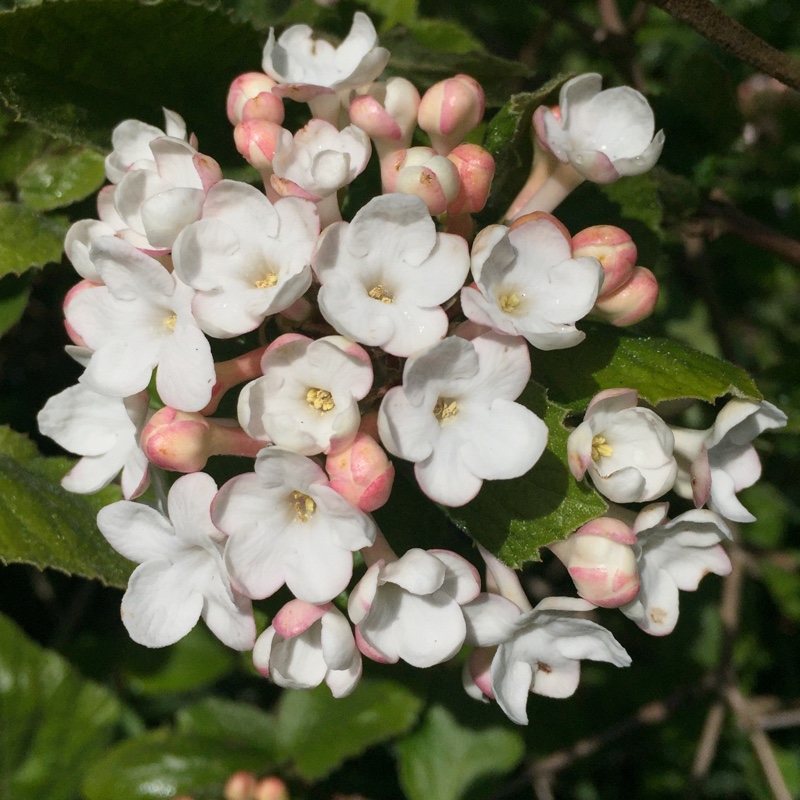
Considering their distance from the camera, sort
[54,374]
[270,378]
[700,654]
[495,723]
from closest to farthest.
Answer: [270,378] < [495,723] < [54,374] < [700,654]

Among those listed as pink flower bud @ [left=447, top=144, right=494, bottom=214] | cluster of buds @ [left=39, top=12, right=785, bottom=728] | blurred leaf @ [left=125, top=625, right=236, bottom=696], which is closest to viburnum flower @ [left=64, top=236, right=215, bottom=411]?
cluster of buds @ [left=39, top=12, right=785, bottom=728]

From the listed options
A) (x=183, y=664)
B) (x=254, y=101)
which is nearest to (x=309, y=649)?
(x=254, y=101)

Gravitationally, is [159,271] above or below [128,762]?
above

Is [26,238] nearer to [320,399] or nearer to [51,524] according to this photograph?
[51,524]

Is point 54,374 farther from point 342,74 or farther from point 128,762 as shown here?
point 342,74

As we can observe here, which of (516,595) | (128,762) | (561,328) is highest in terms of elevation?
(561,328)

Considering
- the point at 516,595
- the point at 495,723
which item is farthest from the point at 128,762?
the point at 516,595

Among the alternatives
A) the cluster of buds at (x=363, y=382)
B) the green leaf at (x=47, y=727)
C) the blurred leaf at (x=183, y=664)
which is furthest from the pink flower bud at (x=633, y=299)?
the green leaf at (x=47, y=727)
